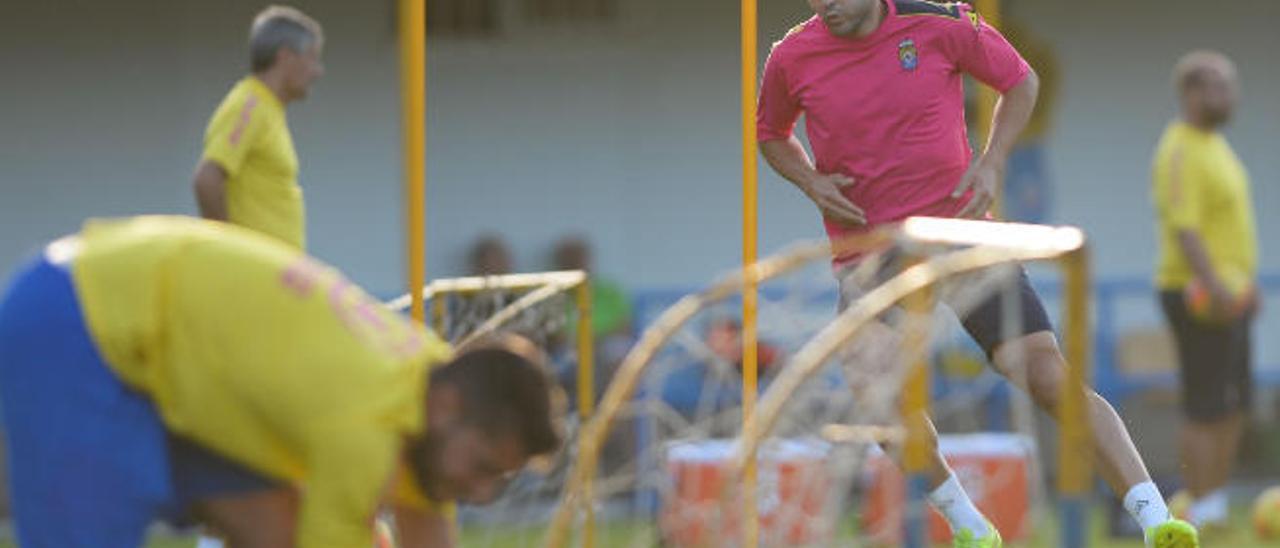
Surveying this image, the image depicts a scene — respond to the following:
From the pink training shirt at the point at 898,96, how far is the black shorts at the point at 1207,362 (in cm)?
514

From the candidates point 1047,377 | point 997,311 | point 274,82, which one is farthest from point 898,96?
point 274,82

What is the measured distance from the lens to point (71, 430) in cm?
608

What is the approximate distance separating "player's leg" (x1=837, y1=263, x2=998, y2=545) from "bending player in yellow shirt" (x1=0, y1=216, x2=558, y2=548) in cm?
131

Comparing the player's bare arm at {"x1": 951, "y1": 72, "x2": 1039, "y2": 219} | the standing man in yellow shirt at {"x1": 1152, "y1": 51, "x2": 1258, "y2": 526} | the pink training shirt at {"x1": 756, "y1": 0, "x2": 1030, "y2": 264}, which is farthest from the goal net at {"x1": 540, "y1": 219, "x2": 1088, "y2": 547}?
the standing man in yellow shirt at {"x1": 1152, "y1": 51, "x2": 1258, "y2": 526}

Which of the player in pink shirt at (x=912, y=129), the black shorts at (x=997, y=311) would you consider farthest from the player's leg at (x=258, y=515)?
the player in pink shirt at (x=912, y=129)

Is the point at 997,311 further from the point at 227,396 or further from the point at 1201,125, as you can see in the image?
the point at 1201,125

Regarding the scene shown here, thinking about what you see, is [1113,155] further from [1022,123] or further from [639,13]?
[1022,123]

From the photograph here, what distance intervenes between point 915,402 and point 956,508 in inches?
68.5

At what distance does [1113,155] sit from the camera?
727 inches

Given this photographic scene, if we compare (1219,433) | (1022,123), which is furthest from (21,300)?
(1219,433)

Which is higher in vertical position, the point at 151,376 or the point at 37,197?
the point at 151,376

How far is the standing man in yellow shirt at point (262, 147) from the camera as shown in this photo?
977 cm

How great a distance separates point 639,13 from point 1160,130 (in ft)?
10.5

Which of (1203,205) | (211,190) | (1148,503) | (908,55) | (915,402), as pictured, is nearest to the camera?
(915,402)
